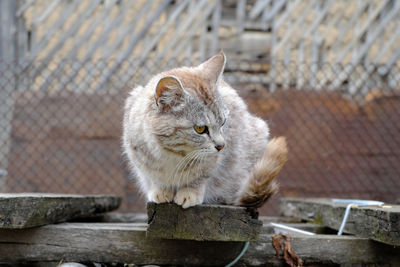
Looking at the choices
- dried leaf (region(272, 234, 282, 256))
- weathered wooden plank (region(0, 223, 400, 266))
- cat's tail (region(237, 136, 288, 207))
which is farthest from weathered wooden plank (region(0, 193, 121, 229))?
dried leaf (region(272, 234, 282, 256))

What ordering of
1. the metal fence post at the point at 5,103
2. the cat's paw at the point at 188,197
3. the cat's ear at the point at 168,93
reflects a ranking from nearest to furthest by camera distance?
the cat's ear at the point at 168,93, the cat's paw at the point at 188,197, the metal fence post at the point at 5,103

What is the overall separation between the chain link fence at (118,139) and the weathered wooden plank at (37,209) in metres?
1.52

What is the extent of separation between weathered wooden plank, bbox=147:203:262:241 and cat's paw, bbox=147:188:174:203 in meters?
0.08

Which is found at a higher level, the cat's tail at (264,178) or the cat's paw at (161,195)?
the cat's tail at (264,178)

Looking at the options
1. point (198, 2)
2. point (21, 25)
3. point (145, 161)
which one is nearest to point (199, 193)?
point (145, 161)

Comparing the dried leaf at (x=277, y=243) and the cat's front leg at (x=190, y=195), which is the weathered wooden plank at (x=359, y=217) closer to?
the dried leaf at (x=277, y=243)

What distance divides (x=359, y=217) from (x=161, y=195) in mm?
1056

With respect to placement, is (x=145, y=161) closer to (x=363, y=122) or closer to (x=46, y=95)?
(x=46, y=95)

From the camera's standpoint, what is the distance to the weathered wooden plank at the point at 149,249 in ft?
6.48

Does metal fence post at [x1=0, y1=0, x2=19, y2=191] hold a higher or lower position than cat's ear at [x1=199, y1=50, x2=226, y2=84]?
lower

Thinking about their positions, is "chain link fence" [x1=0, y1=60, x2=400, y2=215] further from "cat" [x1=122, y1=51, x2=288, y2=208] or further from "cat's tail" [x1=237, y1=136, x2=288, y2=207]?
"cat's tail" [x1=237, y1=136, x2=288, y2=207]

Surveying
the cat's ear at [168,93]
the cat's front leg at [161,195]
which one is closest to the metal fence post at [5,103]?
the cat's front leg at [161,195]

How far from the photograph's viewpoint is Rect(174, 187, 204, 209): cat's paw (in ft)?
5.93

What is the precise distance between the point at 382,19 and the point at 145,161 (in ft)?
12.5
